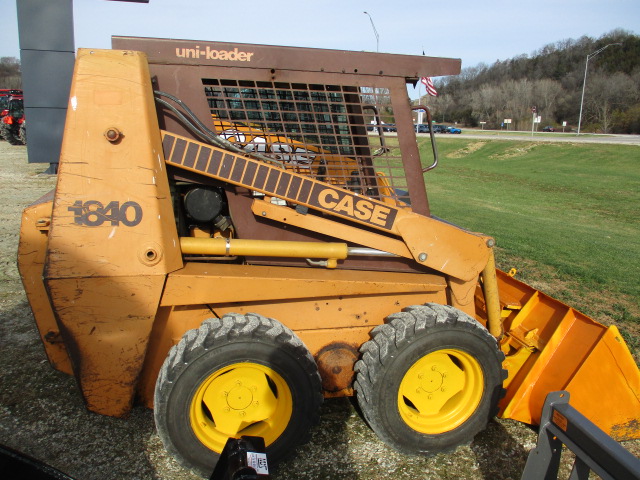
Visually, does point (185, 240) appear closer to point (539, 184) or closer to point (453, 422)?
point (453, 422)

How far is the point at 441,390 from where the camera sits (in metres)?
3.29

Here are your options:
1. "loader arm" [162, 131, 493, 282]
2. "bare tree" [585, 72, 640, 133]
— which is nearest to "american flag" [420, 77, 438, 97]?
"loader arm" [162, 131, 493, 282]

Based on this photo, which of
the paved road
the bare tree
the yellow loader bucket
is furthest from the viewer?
the bare tree

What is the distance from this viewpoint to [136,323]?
279 cm

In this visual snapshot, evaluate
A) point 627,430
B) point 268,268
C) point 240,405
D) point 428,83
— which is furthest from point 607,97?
point 240,405

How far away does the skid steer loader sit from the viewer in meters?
2.72

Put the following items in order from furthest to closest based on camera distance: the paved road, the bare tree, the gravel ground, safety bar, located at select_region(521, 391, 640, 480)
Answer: the bare tree → the paved road → the gravel ground → safety bar, located at select_region(521, 391, 640, 480)

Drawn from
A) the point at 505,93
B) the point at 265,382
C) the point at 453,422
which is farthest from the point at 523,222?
the point at 505,93

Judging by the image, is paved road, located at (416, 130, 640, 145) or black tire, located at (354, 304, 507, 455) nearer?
black tire, located at (354, 304, 507, 455)

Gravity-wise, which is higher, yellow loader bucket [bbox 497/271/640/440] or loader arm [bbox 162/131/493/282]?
loader arm [bbox 162/131/493/282]

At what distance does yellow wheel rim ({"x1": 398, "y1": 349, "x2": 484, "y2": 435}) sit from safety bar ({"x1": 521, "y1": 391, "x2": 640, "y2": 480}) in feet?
3.24

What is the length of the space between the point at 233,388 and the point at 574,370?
2105mm

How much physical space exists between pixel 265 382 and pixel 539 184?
1882cm

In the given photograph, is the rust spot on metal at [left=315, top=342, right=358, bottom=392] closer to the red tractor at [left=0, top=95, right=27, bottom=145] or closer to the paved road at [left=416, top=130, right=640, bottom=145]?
the red tractor at [left=0, top=95, right=27, bottom=145]
